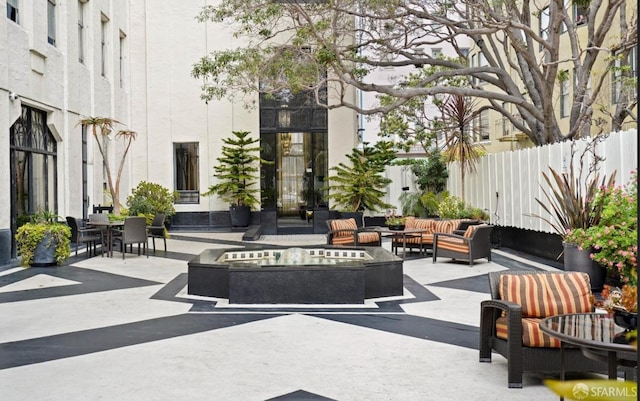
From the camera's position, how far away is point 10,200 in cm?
1320

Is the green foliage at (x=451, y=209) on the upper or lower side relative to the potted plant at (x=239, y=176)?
lower

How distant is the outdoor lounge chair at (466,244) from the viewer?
12688 millimetres

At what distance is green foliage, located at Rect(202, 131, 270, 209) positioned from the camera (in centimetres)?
2277

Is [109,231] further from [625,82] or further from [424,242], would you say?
[625,82]

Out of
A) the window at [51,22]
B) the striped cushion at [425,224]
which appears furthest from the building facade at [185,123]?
the striped cushion at [425,224]

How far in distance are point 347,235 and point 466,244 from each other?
9.77 ft

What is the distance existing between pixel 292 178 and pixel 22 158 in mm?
10942

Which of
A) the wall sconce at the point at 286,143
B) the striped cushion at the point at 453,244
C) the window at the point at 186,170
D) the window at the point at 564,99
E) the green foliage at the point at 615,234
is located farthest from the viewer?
the window at the point at 186,170

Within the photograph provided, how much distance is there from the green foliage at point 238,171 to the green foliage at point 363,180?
9.59ft

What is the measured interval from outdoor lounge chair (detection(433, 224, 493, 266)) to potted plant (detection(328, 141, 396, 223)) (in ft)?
28.0

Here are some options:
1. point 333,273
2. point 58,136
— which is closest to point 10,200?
point 58,136

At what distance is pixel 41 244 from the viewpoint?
12.7 metres

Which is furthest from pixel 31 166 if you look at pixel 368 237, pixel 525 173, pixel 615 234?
pixel 615 234

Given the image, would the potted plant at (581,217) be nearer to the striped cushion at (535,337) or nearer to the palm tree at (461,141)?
the striped cushion at (535,337)
